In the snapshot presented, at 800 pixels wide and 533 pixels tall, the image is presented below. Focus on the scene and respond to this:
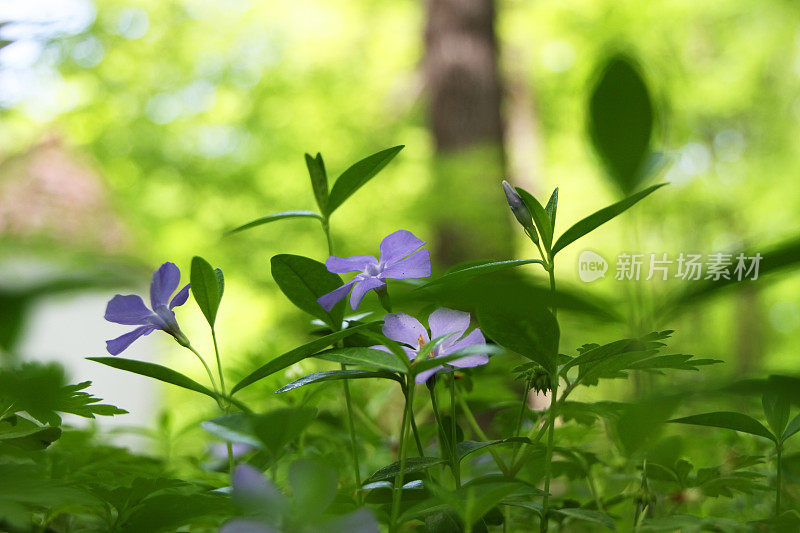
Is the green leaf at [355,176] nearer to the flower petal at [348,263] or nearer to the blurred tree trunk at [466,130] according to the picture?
the flower petal at [348,263]

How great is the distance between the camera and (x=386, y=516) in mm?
351

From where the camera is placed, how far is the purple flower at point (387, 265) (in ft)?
1.30

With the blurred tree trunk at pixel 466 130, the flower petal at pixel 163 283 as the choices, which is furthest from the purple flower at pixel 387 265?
the blurred tree trunk at pixel 466 130

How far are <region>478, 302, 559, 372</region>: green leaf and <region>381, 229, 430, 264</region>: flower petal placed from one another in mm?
83

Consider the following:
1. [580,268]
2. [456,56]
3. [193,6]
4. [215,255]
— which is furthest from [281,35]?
[580,268]

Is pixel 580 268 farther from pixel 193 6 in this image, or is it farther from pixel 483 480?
pixel 193 6

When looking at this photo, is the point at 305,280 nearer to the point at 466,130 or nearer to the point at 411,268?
the point at 411,268

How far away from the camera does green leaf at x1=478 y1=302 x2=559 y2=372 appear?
1.12 ft

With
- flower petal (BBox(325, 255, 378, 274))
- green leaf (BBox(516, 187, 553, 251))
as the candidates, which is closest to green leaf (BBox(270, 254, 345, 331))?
flower petal (BBox(325, 255, 378, 274))

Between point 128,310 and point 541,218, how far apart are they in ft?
0.84

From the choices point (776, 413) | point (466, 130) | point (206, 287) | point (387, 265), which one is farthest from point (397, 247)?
point (466, 130)

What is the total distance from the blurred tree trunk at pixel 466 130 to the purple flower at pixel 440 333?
2.86 meters

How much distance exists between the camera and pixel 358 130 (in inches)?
224

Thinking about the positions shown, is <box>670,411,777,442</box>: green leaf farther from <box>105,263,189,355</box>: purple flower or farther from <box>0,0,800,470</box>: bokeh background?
<box>0,0,800,470</box>: bokeh background
